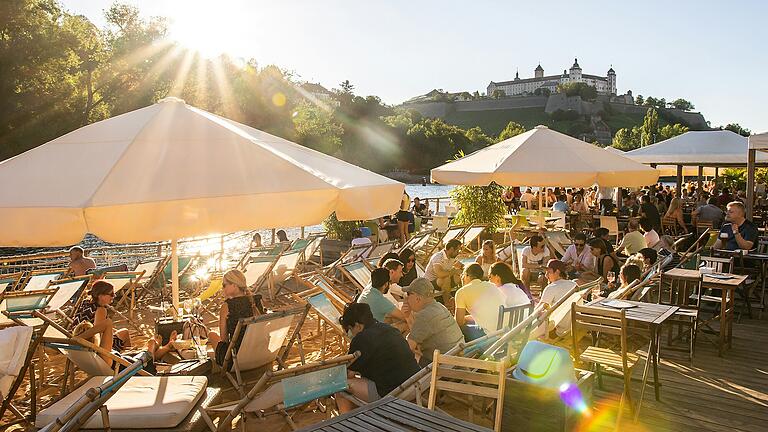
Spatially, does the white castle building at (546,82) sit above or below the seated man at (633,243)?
above

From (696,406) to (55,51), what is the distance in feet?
77.7

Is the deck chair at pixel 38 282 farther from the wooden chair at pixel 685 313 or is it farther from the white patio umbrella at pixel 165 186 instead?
the wooden chair at pixel 685 313

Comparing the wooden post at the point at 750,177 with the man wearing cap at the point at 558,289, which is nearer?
the man wearing cap at the point at 558,289

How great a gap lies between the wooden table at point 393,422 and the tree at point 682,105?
5357 inches

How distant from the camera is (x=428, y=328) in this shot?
4.47m

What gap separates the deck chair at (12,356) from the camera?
3914mm

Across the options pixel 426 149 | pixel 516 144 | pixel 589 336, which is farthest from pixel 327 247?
pixel 426 149

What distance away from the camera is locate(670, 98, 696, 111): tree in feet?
408

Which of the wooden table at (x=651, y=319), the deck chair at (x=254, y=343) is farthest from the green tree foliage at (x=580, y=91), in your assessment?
the deck chair at (x=254, y=343)

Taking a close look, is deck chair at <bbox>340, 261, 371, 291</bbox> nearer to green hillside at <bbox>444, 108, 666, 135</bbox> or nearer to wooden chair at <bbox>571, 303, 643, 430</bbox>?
wooden chair at <bbox>571, 303, 643, 430</bbox>

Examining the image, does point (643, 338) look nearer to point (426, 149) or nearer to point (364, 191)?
point (364, 191)

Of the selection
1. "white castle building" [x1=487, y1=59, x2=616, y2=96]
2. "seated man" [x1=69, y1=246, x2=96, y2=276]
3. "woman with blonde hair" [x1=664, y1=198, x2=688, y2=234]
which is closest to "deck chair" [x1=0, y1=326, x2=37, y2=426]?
"seated man" [x1=69, y1=246, x2=96, y2=276]

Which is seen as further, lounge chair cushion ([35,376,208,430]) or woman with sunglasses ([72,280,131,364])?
woman with sunglasses ([72,280,131,364])

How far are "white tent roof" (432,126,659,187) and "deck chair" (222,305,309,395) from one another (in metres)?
3.52
